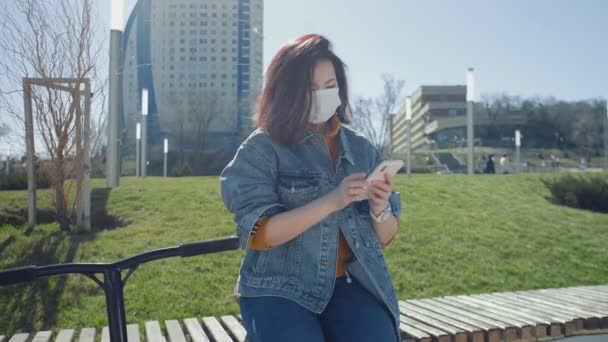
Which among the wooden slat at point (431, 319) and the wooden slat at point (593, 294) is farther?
the wooden slat at point (593, 294)

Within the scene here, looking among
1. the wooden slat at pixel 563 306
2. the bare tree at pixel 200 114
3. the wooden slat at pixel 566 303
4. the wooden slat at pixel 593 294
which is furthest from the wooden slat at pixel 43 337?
the bare tree at pixel 200 114

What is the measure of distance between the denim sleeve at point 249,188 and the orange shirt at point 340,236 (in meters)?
0.03

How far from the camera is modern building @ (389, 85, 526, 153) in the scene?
76500 millimetres

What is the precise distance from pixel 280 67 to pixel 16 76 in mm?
4903

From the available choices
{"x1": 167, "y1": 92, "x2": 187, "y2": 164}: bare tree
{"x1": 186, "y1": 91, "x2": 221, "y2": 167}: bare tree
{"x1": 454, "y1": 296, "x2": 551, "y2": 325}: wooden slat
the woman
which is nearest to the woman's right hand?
the woman

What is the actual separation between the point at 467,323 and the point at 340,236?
1.33 m

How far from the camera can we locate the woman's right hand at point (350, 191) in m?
1.75

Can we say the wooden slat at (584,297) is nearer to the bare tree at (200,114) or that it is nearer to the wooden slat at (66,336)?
the wooden slat at (66,336)

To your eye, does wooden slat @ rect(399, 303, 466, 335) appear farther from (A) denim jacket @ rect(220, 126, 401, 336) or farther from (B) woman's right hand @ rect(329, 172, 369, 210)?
(B) woman's right hand @ rect(329, 172, 369, 210)

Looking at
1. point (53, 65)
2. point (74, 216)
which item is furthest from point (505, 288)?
point (53, 65)

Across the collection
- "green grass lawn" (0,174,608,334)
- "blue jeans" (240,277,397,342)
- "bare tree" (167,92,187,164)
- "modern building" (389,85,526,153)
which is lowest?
"green grass lawn" (0,174,608,334)

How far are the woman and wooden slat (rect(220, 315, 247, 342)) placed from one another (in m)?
0.77

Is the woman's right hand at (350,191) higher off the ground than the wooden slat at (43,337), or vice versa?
the woman's right hand at (350,191)

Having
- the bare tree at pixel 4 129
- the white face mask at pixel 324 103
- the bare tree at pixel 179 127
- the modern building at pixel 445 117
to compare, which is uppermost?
the modern building at pixel 445 117
